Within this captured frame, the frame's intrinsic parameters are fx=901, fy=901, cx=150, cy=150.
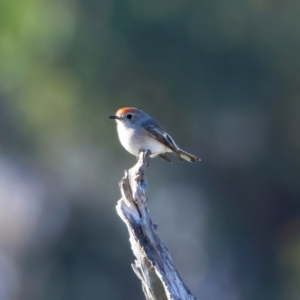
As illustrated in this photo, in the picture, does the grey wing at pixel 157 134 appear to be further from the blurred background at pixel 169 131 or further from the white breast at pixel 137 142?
the blurred background at pixel 169 131

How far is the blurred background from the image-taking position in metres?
12.9

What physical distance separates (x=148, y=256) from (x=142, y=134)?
2211 millimetres

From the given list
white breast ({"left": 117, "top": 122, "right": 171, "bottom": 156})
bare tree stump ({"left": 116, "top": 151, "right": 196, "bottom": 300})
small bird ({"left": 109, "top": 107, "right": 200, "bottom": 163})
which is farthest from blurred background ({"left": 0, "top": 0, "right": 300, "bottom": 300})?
bare tree stump ({"left": 116, "top": 151, "right": 196, "bottom": 300})

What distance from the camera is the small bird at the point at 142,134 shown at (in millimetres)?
6281

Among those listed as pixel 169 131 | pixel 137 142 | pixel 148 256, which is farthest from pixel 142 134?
pixel 169 131

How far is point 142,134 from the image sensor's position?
6348 mm

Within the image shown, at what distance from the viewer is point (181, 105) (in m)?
13.1

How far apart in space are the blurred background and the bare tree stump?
325 inches

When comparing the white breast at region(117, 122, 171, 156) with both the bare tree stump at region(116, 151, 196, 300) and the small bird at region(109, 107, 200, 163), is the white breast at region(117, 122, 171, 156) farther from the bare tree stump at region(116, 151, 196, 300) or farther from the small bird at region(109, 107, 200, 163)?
the bare tree stump at region(116, 151, 196, 300)

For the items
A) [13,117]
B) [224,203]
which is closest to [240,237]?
[224,203]

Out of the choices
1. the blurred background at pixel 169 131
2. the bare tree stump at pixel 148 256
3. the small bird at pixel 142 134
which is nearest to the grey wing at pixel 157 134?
the small bird at pixel 142 134

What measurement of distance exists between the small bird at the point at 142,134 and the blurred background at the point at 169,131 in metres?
6.17

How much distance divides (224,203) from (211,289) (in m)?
1.42

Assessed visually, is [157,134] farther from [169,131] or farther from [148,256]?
[169,131]
